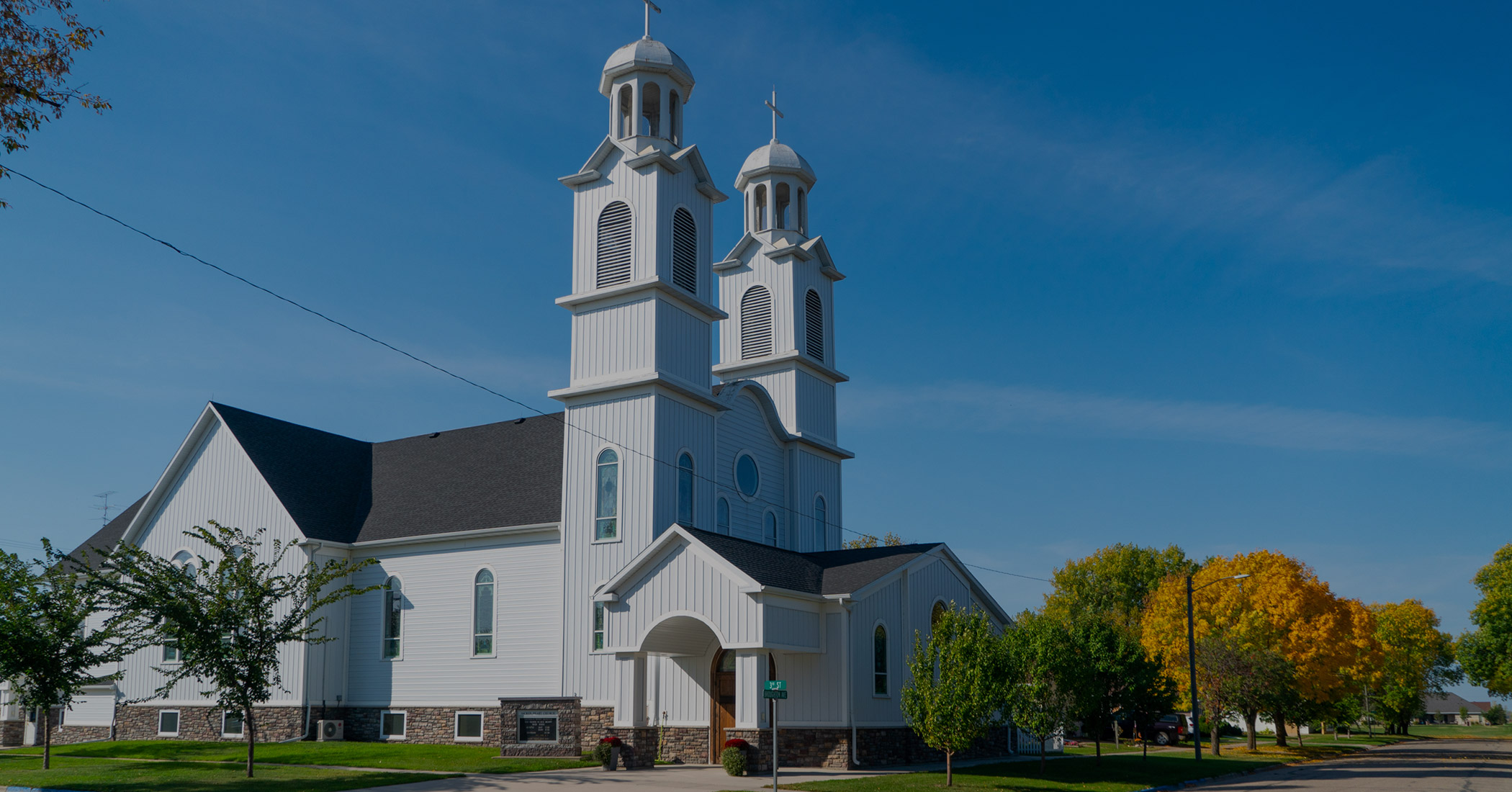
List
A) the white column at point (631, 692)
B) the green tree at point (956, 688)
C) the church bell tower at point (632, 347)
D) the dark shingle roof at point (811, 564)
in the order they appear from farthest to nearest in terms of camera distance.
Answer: the church bell tower at point (632, 347) < the white column at point (631, 692) < the dark shingle roof at point (811, 564) < the green tree at point (956, 688)

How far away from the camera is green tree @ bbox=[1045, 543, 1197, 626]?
72062 mm

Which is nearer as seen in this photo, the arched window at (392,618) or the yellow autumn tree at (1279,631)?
the arched window at (392,618)

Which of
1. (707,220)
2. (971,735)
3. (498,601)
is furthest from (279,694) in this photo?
(971,735)

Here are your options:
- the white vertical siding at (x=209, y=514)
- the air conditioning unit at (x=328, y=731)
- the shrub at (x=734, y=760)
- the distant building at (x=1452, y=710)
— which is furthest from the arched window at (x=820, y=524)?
the distant building at (x=1452, y=710)

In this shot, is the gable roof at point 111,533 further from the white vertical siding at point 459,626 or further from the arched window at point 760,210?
the arched window at point 760,210

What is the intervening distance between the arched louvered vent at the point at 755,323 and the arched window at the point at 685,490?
7.67 metres

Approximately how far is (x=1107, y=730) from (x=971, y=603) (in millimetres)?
30319

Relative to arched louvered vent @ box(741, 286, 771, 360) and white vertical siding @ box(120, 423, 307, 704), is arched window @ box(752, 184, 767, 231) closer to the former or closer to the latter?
arched louvered vent @ box(741, 286, 771, 360)

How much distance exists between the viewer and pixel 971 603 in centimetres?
3231

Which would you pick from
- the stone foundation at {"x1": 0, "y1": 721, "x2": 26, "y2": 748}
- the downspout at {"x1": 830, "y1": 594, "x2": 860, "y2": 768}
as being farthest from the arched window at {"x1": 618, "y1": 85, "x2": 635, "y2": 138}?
the stone foundation at {"x1": 0, "y1": 721, "x2": 26, "y2": 748}

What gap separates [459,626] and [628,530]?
292 inches

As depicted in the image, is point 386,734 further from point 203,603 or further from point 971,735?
point 971,735

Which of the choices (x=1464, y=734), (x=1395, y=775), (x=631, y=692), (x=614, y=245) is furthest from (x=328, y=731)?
(x=1464, y=734)

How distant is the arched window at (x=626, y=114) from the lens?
33.2 m
